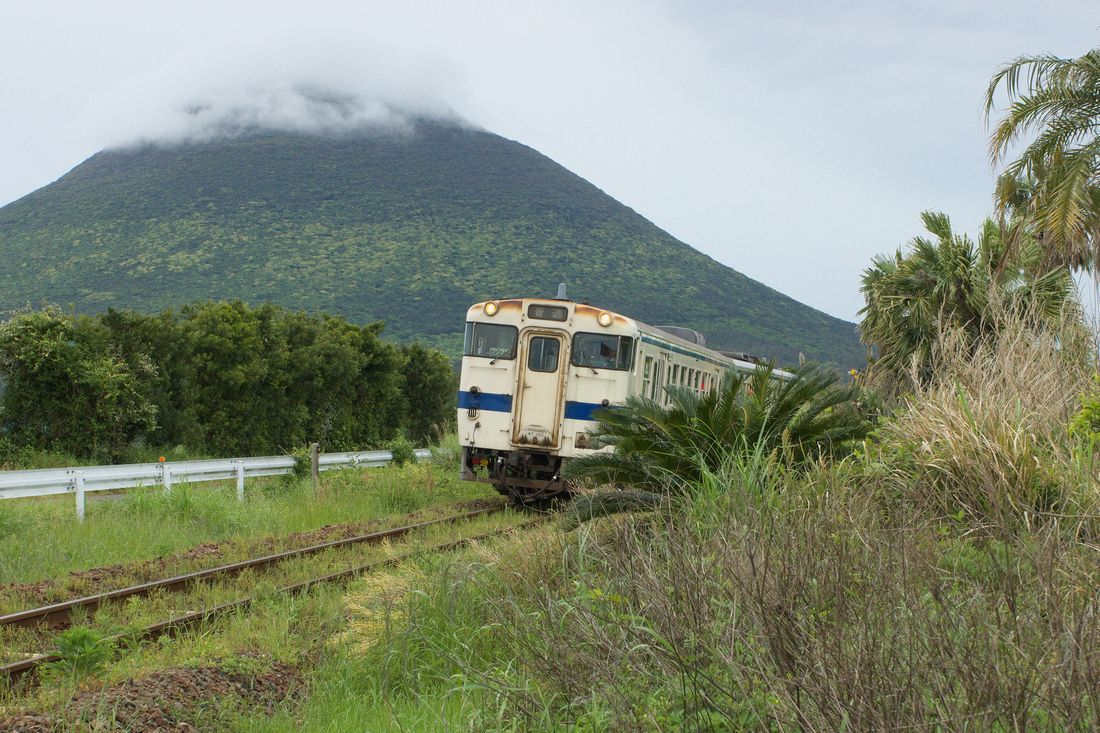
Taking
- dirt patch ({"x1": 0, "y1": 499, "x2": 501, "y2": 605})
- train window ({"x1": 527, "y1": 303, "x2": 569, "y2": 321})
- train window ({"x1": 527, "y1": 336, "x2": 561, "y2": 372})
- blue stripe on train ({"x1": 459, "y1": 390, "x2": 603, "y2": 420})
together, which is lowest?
dirt patch ({"x1": 0, "y1": 499, "x2": 501, "y2": 605})

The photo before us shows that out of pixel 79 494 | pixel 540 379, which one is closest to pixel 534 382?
pixel 540 379

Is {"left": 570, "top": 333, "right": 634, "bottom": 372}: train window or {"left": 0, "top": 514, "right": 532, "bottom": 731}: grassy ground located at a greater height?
{"left": 570, "top": 333, "right": 634, "bottom": 372}: train window

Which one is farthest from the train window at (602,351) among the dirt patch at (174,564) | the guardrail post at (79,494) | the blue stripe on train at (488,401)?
the guardrail post at (79,494)

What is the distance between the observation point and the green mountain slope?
86625mm

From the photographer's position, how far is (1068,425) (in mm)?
7957

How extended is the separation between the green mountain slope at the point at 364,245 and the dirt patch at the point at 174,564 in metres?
65.7

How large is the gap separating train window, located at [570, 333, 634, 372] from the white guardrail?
17.6 feet

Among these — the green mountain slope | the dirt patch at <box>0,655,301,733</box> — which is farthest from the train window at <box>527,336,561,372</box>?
the green mountain slope

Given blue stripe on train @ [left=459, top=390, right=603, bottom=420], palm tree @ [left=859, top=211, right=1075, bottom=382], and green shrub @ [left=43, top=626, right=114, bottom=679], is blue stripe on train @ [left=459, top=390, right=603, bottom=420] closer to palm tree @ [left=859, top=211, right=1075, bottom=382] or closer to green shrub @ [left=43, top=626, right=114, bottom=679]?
palm tree @ [left=859, top=211, right=1075, bottom=382]

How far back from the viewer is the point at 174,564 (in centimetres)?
1045

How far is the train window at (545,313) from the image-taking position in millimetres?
15367

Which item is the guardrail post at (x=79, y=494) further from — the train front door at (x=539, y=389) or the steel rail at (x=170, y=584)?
the train front door at (x=539, y=389)

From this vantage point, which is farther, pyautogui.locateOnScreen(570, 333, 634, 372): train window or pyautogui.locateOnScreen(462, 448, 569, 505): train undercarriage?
pyautogui.locateOnScreen(462, 448, 569, 505): train undercarriage

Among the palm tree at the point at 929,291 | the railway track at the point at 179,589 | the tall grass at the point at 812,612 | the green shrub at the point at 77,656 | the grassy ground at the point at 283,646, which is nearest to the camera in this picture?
the tall grass at the point at 812,612
